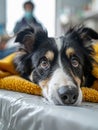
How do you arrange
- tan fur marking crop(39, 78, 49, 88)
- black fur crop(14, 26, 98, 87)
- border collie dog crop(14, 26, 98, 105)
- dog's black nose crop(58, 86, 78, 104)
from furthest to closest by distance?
black fur crop(14, 26, 98, 87)
tan fur marking crop(39, 78, 49, 88)
border collie dog crop(14, 26, 98, 105)
dog's black nose crop(58, 86, 78, 104)

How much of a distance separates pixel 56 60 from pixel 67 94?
0.27m

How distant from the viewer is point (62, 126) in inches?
32.8

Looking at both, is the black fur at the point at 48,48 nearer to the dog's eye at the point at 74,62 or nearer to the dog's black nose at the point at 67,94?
the dog's eye at the point at 74,62

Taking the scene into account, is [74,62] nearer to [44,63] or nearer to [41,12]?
[44,63]

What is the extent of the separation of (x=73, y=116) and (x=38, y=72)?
1.80ft

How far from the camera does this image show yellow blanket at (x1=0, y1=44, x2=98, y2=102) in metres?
1.20

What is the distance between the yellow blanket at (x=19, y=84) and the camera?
120 cm

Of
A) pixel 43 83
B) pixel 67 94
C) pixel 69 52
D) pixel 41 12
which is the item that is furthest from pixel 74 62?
pixel 41 12

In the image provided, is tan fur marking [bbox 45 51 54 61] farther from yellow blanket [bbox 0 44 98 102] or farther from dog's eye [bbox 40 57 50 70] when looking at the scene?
yellow blanket [bbox 0 44 98 102]

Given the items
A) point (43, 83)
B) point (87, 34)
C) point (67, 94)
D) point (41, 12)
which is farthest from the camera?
point (41, 12)

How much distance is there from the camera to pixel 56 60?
1.29 metres

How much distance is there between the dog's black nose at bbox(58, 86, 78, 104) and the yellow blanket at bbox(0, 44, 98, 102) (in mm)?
129

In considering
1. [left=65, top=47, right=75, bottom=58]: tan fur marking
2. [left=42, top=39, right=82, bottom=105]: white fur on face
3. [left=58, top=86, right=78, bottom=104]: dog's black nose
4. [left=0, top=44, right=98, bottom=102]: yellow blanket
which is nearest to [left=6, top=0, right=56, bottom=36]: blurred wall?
[left=0, top=44, right=98, bottom=102]: yellow blanket

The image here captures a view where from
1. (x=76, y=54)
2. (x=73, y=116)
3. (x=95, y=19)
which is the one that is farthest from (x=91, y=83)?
(x=95, y=19)
